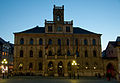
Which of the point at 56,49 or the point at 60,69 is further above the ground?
the point at 56,49

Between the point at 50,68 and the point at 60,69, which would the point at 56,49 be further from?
the point at 60,69

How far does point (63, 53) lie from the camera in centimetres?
5056

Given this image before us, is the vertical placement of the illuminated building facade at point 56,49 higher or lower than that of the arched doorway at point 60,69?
higher

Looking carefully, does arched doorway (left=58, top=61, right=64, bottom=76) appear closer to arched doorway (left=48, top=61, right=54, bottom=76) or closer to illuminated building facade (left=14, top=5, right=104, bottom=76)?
illuminated building facade (left=14, top=5, right=104, bottom=76)

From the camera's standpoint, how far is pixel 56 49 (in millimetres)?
50656

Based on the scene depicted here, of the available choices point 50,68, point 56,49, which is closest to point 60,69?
point 50,68

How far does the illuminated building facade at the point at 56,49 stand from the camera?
49250 mm

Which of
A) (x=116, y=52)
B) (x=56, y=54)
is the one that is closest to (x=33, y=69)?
(x=56, y=54)

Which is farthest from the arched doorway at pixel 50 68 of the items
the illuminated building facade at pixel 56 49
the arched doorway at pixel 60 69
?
the arched doorway at pixel 60 69

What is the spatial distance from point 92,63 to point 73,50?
25.0ft

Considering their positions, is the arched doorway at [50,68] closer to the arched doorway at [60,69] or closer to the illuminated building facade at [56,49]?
the illuminated building facade at [56,49]

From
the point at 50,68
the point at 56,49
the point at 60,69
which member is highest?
the point at 56,49

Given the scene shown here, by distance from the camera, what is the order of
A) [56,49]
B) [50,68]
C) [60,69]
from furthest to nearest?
[56,49], [60,69], [50,68]

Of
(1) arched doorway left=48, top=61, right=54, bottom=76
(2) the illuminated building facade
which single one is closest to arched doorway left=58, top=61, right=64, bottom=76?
(2) the illuminated building facade
